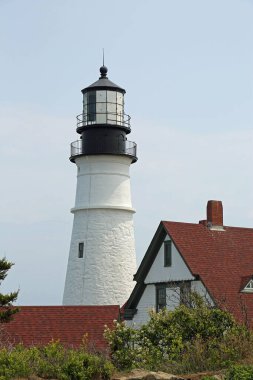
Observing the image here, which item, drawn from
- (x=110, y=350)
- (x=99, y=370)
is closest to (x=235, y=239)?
(x=110, y=350)

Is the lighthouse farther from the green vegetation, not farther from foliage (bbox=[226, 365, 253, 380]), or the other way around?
foliage (bbox=[226, 365, 253, 380])

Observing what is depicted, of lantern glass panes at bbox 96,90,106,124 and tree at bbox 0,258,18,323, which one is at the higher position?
lantern glass panes at bbox 96,90,106,124

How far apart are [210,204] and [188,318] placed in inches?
447

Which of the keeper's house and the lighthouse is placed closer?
the keeper's house

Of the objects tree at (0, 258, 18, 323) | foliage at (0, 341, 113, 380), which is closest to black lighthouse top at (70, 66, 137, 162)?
tree at (0, 258, 18, 323)

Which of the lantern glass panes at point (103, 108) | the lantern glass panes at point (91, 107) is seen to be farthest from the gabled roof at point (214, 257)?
the lantern glass panes at point (91, 107)

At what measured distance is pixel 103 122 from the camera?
1341 inches

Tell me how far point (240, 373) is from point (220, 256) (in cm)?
1551

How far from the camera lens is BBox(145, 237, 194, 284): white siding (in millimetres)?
27922

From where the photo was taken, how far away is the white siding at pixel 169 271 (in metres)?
27.9

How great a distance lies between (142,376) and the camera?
14.1 m

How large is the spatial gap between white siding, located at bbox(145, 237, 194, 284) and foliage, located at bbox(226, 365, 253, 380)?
13.7 m

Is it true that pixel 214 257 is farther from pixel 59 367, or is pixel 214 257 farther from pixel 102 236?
pixel 59 367

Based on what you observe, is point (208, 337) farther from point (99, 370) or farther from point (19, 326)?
point (19, 326)
